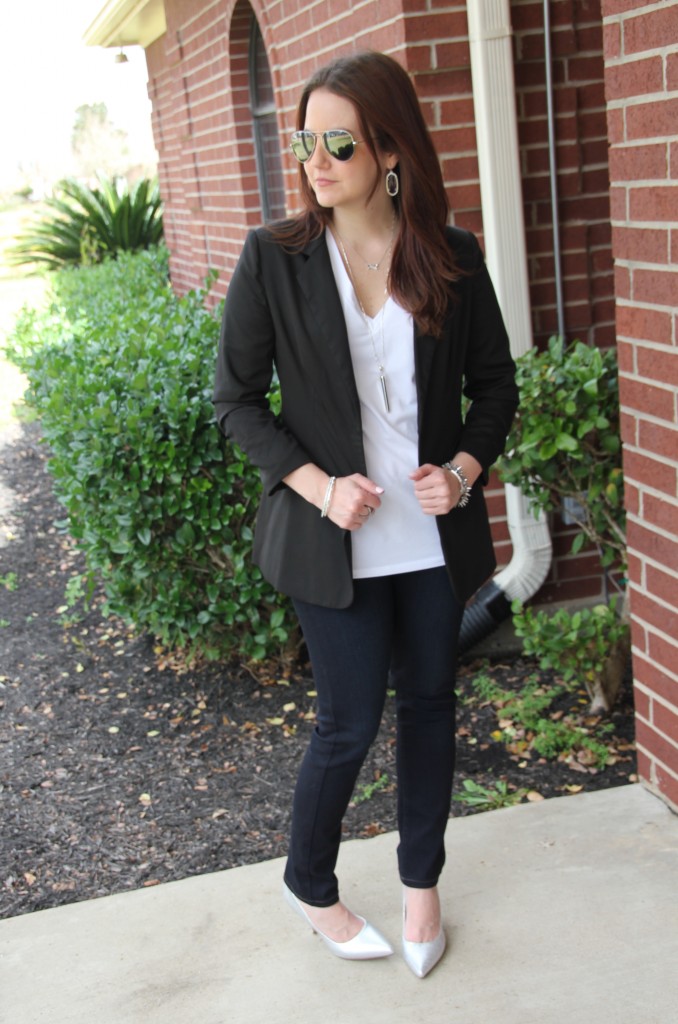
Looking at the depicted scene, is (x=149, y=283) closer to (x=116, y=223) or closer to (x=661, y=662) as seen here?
(x=116, y=223)

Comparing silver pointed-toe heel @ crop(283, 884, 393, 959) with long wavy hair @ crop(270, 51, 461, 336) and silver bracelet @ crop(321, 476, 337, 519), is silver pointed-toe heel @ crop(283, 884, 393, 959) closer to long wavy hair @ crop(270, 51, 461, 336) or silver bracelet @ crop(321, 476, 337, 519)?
silver bracelet @ crop(321, 476, 337, 519)

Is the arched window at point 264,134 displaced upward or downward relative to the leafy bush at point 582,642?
upward

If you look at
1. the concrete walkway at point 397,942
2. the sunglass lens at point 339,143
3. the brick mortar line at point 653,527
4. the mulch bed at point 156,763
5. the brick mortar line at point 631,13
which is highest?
the brick mortar line at point 631,13

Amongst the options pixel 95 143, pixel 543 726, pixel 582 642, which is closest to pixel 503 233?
pixel 582 642

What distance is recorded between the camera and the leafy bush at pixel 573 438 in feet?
11.8

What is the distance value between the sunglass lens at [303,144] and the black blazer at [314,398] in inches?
7.3

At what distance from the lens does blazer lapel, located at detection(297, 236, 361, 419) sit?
2418 mm

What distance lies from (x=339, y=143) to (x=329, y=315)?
0.35 meters

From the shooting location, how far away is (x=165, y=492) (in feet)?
14.1

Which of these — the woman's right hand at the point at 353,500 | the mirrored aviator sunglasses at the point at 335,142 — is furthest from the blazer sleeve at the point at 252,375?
the mirrored aviator sunglasses at the point at 335,142

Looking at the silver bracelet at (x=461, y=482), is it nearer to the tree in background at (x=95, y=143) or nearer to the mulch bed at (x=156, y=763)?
the mulch bed at (x=156, y=763)

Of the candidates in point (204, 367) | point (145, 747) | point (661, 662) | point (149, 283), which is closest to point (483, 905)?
point (661, 662)

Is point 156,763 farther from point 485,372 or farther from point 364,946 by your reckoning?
point 485,372

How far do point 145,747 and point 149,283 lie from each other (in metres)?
6.26
